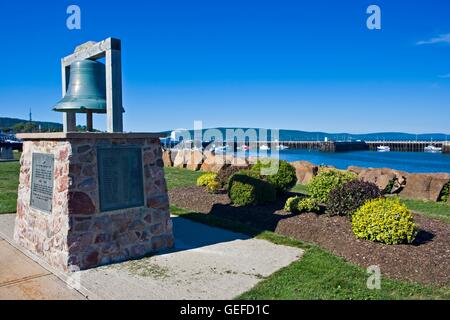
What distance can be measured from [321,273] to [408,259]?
1.43 metres

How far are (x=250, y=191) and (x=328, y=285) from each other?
15.5ft

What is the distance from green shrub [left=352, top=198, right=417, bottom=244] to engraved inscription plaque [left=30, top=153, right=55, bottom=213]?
5328mm

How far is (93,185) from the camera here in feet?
18.6

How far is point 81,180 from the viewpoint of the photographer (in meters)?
5.56

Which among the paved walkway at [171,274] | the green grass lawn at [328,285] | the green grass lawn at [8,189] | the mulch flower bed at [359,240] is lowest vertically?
the green grass lawn at [328,285]

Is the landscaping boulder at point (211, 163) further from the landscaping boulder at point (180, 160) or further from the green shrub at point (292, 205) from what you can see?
the green shrub at point (292, 205)

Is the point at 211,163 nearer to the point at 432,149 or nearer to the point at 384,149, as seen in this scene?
the point at 432,149

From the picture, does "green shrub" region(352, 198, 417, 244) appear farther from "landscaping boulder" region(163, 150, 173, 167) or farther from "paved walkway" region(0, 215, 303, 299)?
"landscaping boulder" region(163, 150, 173, 167)

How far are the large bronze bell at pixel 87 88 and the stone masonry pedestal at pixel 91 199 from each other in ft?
1.95

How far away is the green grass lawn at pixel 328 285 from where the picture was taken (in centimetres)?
466

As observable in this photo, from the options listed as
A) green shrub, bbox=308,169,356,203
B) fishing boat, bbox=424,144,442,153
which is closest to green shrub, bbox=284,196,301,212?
green shrub, bbox=308,169,356,203

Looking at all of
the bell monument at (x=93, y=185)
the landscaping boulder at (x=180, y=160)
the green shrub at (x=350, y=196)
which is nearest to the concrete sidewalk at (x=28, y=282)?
the bell monument at (x=93, y=185)
